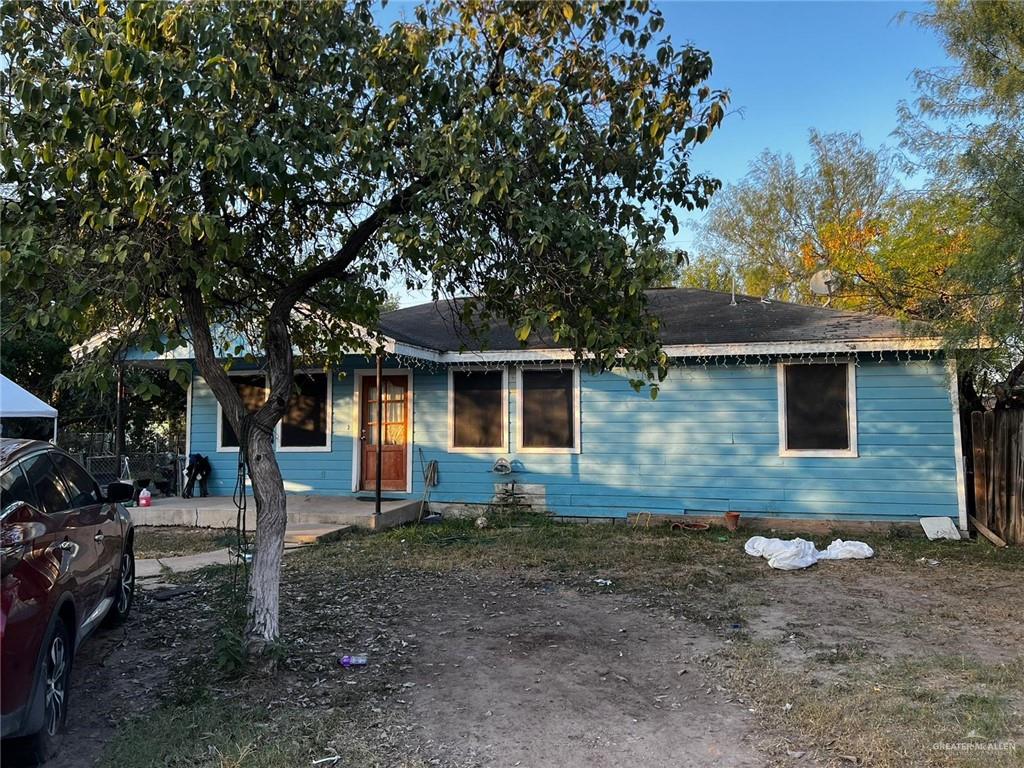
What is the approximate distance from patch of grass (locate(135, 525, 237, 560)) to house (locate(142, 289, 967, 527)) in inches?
68.5

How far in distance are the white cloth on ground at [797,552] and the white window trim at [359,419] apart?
5369 millimetres

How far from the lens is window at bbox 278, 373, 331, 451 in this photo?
1169 centimetres

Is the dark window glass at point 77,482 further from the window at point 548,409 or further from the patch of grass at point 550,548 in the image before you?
the window at point 548,409

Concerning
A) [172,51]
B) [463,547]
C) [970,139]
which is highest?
[970,139]

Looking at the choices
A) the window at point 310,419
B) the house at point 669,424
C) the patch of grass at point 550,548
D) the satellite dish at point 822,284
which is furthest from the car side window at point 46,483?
the satellite dish at point 822,284

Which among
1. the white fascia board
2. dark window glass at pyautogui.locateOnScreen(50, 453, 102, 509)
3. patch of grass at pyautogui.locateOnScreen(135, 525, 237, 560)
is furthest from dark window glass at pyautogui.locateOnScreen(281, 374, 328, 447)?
dark window glass at pyautogui.locateOnScreen(50, 453, 102, 509)

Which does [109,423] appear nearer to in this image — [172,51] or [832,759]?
[172,51]

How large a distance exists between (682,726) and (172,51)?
4.77 meters

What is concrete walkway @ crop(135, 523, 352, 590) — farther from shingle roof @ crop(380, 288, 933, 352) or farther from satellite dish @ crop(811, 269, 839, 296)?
satellite dish @ crop(811, 269, 839, 296)

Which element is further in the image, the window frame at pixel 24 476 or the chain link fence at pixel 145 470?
the chain link fence at pixel 145 470

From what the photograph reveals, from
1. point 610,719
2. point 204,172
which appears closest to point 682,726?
point 610,719

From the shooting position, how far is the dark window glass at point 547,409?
35.5ft

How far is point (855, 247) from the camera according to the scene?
774 inches

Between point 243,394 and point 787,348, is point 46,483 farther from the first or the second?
point 787,348
